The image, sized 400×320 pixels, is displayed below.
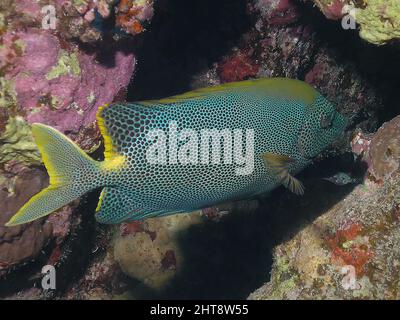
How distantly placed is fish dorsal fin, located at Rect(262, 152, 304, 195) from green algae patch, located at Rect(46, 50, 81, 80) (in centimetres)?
167

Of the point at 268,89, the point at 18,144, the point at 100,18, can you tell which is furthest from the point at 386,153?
the point at 18,144

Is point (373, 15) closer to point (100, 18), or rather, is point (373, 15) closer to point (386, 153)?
point (386, 153)

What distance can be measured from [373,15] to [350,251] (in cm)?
202

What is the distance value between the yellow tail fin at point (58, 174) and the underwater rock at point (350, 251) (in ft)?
6.64

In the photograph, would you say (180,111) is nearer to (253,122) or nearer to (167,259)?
(253,122)

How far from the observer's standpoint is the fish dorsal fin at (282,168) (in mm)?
2744

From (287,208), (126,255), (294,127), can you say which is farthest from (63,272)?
(294,127)

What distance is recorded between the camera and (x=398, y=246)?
2.89 metres

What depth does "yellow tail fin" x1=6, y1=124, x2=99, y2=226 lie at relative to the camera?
7.76 ft

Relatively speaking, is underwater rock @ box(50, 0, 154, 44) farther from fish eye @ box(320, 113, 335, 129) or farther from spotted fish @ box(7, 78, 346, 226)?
fish eye @ box(320, 113, 335, 129)

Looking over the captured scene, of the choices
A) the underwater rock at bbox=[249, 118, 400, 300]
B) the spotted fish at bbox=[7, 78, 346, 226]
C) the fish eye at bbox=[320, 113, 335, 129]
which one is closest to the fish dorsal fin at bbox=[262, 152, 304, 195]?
the spotted fish at bbox=[7, 78, 346, 226]

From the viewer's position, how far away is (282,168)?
2824 mm

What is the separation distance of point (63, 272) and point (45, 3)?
3195 mm

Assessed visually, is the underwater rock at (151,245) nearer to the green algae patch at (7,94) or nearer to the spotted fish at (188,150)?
the spotted fish at (188,150)
